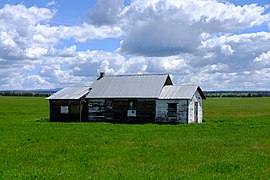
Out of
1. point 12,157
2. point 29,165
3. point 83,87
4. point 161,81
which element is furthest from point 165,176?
point 83,87

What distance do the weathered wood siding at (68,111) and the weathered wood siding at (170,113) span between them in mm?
8867

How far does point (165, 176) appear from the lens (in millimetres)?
13141

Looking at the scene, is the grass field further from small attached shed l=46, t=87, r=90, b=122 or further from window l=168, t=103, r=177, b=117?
small attached shed l=46, t=87, r=90, b=122

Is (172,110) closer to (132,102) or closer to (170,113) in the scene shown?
(170,113)

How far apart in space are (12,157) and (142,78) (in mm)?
29952

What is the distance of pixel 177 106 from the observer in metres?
41.3

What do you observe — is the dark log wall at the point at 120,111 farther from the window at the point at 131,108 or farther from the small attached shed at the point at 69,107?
the small attached shed at the point at 69,107

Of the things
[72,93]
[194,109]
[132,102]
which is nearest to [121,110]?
[132,102]

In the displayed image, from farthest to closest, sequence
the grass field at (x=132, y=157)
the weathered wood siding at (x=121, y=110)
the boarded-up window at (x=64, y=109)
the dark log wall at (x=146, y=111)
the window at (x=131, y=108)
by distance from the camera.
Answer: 1. the boarded-up window at (x=64, y=109)
2. the window at (x=131, y=108)
3. the weathered wood siding at (x=121, y=110)
4. the dark log wall at (x=146, y=111)
5. the grass field at (x=132, y=157)

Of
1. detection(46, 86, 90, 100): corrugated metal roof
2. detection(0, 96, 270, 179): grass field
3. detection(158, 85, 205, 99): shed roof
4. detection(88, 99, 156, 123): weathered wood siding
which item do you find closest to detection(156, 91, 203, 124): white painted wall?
detection(158, 85, 205, 99): shed roof

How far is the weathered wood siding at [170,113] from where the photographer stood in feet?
134

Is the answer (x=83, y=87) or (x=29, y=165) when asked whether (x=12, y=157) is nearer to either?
(x=29, y=165)

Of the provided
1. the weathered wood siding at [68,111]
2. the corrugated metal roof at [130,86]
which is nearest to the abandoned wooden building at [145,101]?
the corrugated metal roof at [130,86]

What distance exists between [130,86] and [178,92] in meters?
5.97
